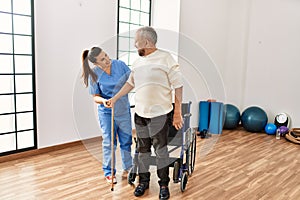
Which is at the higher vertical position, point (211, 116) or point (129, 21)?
point (129, 21)

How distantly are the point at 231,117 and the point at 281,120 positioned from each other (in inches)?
30.8

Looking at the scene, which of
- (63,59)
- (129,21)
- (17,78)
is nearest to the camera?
(17,78)

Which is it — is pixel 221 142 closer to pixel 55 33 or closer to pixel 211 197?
pixel 211 197

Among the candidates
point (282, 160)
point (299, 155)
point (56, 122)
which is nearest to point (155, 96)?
point (56, 122)

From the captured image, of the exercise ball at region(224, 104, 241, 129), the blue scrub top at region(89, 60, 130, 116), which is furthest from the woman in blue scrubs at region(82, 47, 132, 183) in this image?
the exercise ball at region(224, 104, 241, 129)

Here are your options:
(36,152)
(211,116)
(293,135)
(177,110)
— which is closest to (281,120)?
(293,135)

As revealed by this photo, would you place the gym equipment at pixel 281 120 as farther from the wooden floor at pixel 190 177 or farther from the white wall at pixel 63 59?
the white wall at pixel 63 59

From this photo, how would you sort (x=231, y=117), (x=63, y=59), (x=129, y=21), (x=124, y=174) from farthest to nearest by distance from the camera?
(x=231, y=117)
(x=129, y=21)
(x=63, y=59)
(x=124, y=174)

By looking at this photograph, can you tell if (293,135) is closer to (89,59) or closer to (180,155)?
(180,155)

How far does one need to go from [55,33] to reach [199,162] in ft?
7.23

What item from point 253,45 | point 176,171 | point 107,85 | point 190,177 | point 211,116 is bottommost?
point 190,177

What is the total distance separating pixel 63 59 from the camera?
365 centimetres

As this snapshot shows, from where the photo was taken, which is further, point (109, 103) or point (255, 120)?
point (255, 120)

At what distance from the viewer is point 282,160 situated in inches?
143
